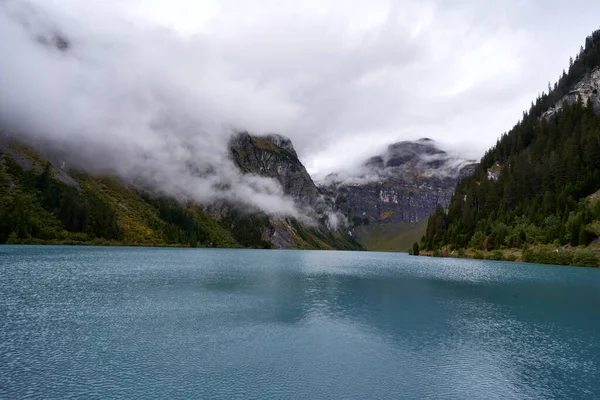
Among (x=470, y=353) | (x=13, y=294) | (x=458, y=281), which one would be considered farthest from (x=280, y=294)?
(x=458, y=281)

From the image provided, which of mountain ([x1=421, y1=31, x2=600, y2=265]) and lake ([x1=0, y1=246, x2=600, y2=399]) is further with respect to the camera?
mountain ([x1=421, y1=31, x2=600, y2=265])

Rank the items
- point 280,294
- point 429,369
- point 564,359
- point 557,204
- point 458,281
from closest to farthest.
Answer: point 429,369 → point 564,359 → point 280,294 → point 458,281 → point 557,204

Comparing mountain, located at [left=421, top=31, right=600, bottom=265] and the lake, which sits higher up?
mountain, located at [left=421, top=31, right=600, bottom=265]

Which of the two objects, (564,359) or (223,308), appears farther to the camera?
(223,308)

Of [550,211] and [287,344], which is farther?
[550,211]

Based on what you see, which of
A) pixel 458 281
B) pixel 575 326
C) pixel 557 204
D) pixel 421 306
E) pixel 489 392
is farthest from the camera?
pixel 557 204

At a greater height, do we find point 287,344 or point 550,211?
point 550,211

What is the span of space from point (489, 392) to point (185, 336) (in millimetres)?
25012

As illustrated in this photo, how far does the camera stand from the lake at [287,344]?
23484 millimetres

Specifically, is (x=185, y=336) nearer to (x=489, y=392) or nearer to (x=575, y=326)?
(x=489, y=392)

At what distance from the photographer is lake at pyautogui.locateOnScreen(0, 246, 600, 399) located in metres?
23.5

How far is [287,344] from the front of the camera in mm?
32438

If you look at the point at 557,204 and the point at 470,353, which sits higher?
the point at 557,204

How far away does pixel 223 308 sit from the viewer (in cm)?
4647
